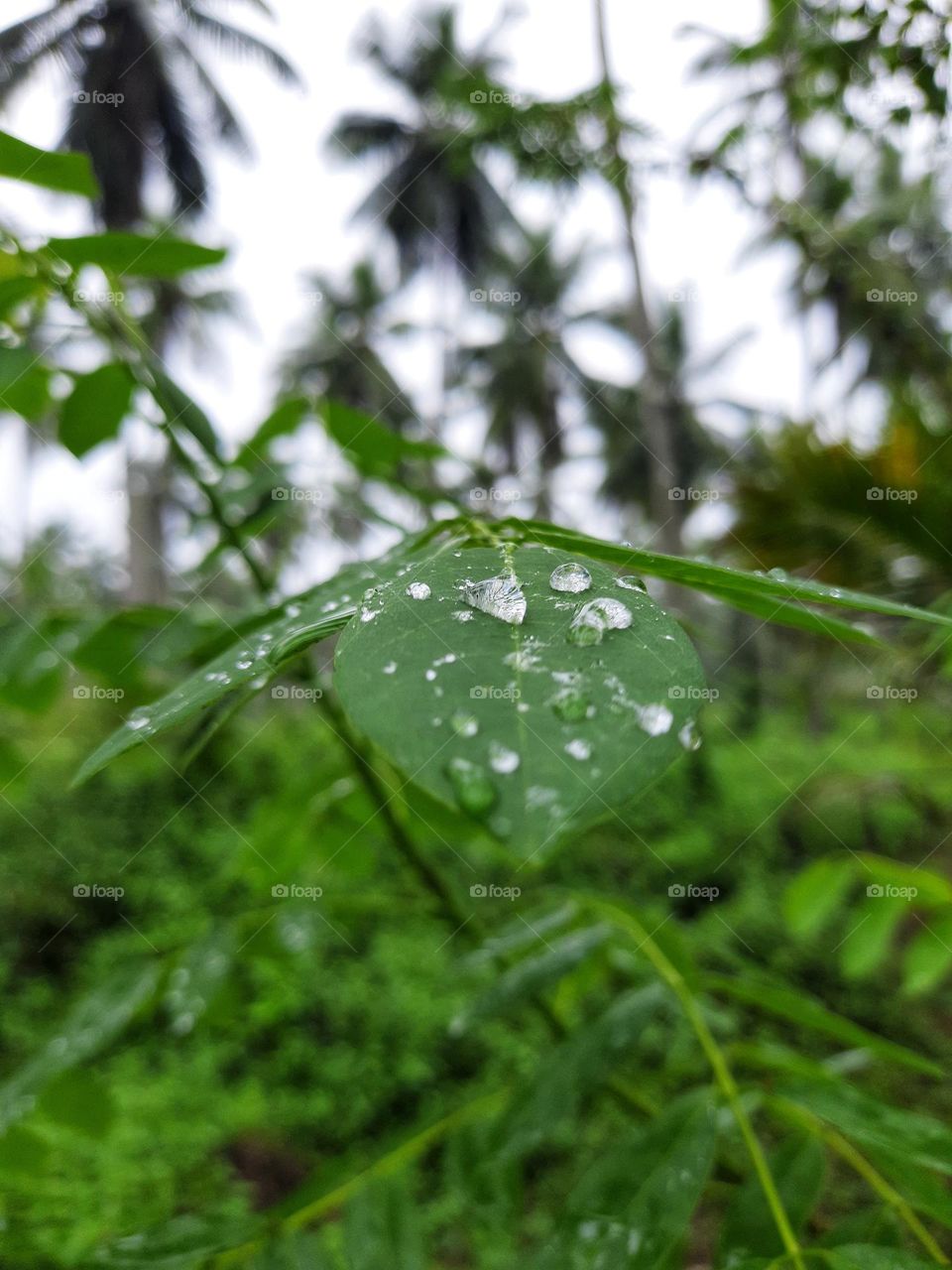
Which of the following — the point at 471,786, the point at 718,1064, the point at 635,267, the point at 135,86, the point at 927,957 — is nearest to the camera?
the point at 471,786

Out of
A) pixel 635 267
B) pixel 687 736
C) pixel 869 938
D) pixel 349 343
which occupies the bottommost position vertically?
pixel 687 736

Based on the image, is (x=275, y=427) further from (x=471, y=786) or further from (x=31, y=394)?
(x=471, y=786)

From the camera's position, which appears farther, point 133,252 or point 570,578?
point 133,252

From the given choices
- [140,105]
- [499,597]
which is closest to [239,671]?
[499,597]

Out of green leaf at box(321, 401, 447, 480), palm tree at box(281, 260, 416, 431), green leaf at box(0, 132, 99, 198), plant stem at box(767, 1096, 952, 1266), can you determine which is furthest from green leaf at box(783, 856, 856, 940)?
palm tree at box(281, 260, 416, 431)

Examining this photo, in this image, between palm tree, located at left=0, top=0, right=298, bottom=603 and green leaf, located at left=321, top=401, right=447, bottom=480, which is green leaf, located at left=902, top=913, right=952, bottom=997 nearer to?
green leaf, located at left=321, top=401, right=447, bottom=480

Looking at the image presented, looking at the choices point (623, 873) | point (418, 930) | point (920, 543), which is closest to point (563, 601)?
point (920, 543)

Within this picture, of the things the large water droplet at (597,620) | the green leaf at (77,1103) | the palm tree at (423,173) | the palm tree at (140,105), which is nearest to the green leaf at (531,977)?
the green leaf at (77,1103)
